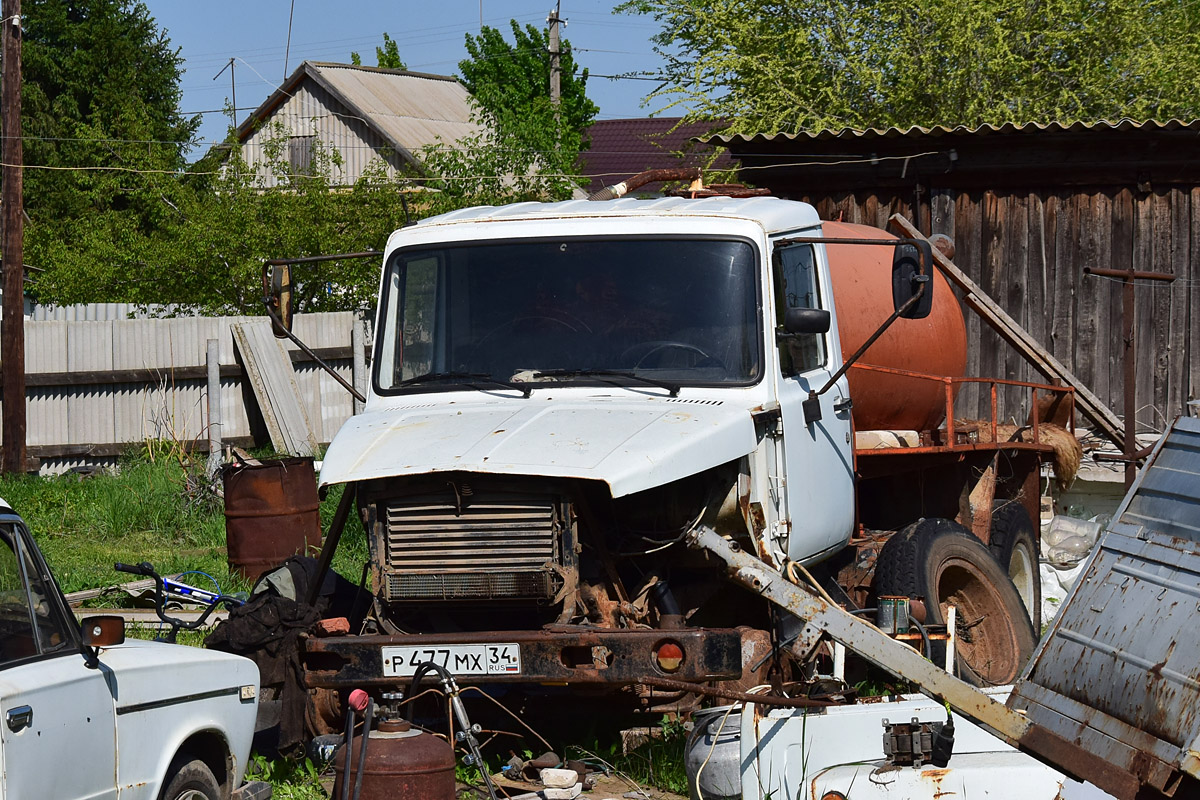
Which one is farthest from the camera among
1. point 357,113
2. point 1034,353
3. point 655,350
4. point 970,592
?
point 357,113

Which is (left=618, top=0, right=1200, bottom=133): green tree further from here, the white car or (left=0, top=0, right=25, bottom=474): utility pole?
the white car

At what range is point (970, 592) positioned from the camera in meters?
7.78

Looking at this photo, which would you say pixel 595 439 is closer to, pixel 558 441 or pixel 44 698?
pixel 558 441

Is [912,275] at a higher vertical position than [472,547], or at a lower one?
higher

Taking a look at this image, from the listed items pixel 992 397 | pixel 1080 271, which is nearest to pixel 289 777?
pixel 992 397

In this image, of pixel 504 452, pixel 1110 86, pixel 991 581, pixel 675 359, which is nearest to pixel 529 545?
pixel 504 452

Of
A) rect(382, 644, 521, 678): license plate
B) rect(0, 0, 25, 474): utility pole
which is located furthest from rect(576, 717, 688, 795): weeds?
rect(0, 0, 25, 474): utility pole

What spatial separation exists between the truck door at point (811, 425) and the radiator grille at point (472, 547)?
4.29 ft

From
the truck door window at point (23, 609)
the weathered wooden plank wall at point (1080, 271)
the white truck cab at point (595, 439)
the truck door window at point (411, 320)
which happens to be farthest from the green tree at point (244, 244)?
the truck door window at point (23, 609)

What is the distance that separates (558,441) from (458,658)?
2.97 feet

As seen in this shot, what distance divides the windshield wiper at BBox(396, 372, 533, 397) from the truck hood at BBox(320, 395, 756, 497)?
104 mm

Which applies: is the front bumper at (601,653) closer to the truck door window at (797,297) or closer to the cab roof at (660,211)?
the truck door window at (797,297)

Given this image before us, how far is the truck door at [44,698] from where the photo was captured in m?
3.88

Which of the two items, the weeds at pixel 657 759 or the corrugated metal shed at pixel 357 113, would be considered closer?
the weeds at pixel 657 759
